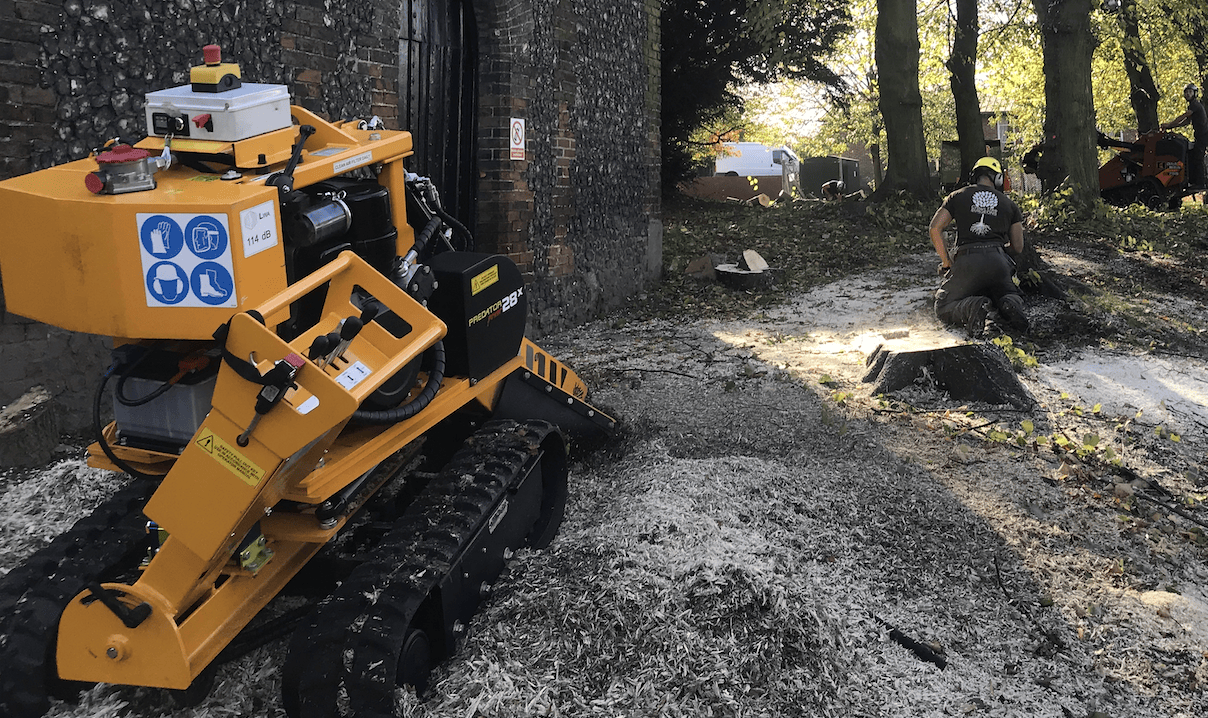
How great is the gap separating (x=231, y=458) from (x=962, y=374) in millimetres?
4697

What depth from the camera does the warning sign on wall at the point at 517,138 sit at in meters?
7.81

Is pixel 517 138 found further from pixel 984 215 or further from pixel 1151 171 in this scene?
pixel 1151 171

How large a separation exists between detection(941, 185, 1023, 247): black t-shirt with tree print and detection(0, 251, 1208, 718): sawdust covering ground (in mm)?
2058

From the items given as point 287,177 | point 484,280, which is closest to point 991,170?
point 484,280

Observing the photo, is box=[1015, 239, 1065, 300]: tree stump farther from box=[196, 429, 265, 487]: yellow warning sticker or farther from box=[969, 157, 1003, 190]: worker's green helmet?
box=[196, 429, 265, 487]: yellow warning sticker

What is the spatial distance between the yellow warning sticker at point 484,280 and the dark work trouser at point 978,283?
5271mm

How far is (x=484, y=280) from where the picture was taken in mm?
3406

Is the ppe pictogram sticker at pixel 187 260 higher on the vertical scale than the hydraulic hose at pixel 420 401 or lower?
higher

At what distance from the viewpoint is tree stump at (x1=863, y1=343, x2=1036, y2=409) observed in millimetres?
5742

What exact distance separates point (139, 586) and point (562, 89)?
6.84 meters

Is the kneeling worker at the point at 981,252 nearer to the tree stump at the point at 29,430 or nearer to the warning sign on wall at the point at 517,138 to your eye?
the warning sign on wall at the point at 517,138

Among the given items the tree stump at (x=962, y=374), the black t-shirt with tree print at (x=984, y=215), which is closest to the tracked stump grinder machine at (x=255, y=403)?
the tree stump at (x=962, y=374)

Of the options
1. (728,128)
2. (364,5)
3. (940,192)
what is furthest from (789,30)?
(364,5)

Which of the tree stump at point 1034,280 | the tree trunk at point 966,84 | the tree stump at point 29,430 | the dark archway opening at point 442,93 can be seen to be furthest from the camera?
the tree trunk at point 966,84
